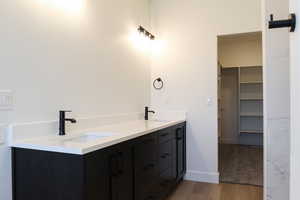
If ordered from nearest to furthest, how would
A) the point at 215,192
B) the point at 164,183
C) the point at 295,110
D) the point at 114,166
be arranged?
the point at 295,110, the point at 114,166, the point at 164,183, the point at 215,192

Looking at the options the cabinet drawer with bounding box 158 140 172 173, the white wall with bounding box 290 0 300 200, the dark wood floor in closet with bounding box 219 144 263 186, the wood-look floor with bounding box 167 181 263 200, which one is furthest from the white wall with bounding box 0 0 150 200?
the dark wood floor in closet with bounding box 219 144 263 186

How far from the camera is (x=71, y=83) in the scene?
2.03 meters

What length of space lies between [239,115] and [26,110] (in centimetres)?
530

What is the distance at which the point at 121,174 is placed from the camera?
1.67 m

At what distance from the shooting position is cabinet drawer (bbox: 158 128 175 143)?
248cm

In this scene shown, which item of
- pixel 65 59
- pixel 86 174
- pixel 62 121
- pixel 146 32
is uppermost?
pixel 146 32

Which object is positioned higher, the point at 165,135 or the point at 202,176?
the point at 165,135

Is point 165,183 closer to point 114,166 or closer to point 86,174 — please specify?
point 114,166

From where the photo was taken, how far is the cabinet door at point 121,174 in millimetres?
1571

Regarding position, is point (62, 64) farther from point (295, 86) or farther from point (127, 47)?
point (295, 86)

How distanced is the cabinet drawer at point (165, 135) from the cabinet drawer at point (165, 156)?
0.16 ft

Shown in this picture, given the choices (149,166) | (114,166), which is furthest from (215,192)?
(114,166)

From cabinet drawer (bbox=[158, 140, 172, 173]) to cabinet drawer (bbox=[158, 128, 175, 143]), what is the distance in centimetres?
5

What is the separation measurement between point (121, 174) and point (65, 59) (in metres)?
1.06
